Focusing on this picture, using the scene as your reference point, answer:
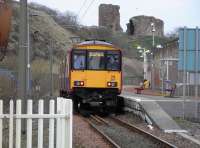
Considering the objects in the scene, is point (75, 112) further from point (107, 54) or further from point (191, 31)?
point (191, 31)

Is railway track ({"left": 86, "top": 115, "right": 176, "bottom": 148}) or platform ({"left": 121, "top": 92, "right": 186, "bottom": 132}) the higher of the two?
platform ({"left": 121, "top": 92, "right": 186, "bottom": 132})

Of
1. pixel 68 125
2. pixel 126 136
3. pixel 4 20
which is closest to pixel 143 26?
pixel 126 136

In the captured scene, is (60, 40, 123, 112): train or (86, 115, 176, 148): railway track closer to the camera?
(86, 115, 176, 148): railway track

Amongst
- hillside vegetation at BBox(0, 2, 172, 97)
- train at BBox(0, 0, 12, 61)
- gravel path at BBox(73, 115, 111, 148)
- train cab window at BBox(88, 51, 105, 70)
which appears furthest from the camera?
hillside vegetation at BBox(0, 2, 172, 97)

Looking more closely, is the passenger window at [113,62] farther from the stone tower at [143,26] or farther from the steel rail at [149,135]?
the stone tower at [143,26]

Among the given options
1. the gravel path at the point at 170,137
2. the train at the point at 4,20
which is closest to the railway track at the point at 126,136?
the gravel path at the point at 170,137

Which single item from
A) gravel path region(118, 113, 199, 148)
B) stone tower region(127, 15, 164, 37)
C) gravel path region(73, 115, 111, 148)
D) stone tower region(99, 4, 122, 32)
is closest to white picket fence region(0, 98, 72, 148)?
gravel path region(73, 115, 111, 148)

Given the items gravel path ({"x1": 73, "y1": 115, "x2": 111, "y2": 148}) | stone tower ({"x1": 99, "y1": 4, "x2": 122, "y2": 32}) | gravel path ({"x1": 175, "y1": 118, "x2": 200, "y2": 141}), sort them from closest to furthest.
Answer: gravel path ({"x1": 73, "y1": 115, "x2": 111, "y2": 148}) → gravel path ({"x1": 175, "y1": 118, "x2": 200, "y2": 141}) → stone tower ({"x1": 99, "y1": 4, "x2": 122, "y2": 32})

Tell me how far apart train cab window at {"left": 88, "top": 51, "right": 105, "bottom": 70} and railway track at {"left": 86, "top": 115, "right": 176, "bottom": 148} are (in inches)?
162

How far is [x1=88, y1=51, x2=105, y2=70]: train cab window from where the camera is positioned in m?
28.7

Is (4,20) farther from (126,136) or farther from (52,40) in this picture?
(52,40)

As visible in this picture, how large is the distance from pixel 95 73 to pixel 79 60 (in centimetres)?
94

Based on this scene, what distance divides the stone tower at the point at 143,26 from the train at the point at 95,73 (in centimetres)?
11518

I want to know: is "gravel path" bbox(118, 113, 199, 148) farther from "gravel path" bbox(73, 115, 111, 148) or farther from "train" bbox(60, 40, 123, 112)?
"train" bbox(60, 40, 123, 112)
